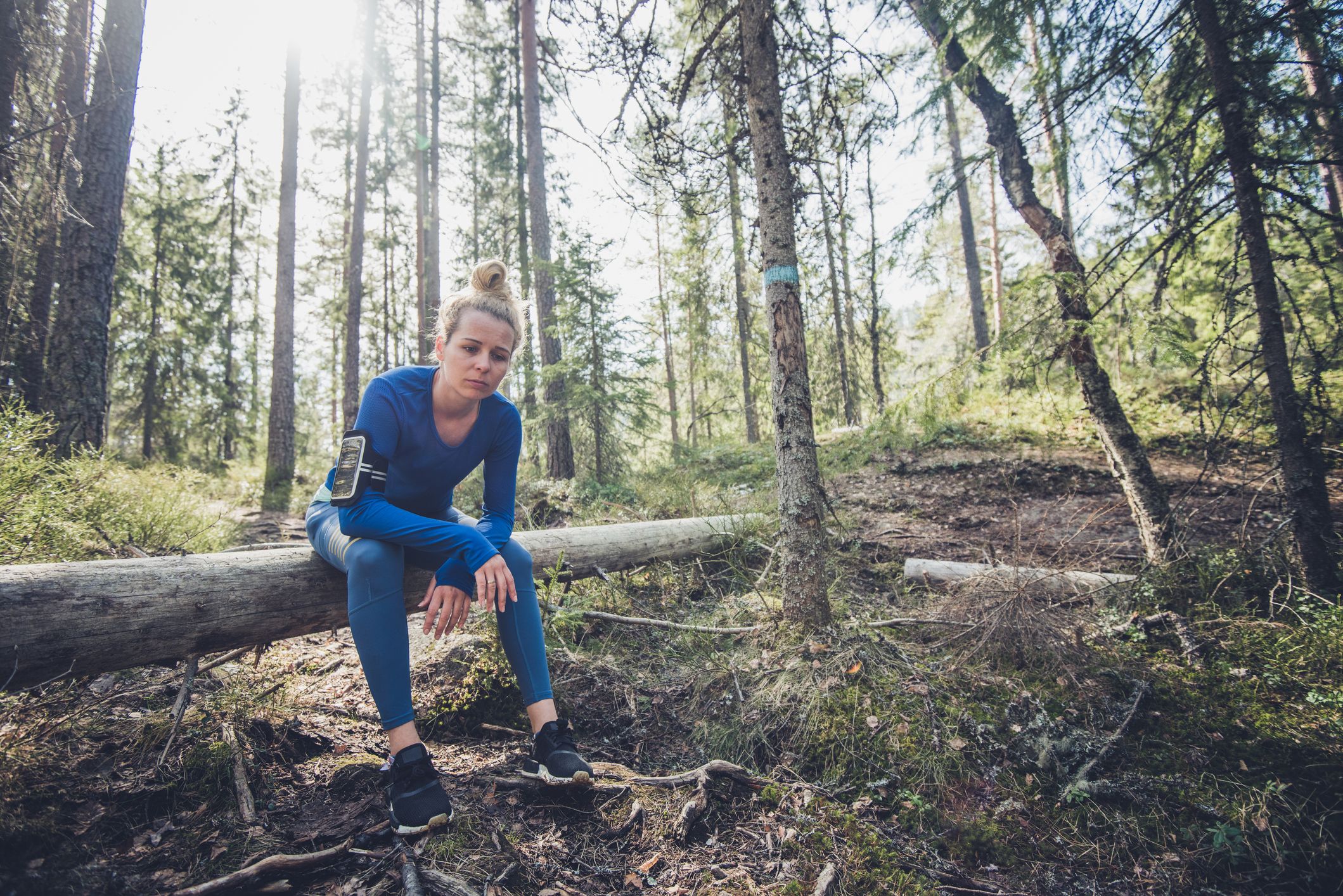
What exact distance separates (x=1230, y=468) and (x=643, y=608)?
295 inches

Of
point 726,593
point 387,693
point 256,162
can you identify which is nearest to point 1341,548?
point 726,593

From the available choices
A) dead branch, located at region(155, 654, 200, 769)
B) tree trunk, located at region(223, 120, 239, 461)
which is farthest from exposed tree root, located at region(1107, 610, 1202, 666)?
tree trunk, located at region(223, 120, 239, 461)

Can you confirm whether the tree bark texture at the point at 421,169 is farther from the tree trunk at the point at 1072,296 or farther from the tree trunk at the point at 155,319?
the tree trunk at the point at 1072,296

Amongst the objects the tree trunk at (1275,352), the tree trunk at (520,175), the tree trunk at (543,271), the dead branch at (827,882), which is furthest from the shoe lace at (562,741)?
the tree trunk at (520,175)

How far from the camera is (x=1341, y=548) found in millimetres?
3129

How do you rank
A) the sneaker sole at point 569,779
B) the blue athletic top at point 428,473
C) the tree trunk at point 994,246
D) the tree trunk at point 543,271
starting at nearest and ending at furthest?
the sneaker sole at point 569,779
the blue athletic top at point 428,473
the tree trunk at point 543,271
the tree trunk at point 994,246

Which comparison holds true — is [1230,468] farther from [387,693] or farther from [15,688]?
A: [15,688]

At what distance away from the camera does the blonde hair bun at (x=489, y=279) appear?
2.56m

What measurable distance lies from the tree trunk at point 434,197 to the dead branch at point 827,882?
13958 mm

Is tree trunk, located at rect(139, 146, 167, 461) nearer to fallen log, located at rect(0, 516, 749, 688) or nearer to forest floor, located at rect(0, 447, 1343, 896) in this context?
forest floor, located at rect(0, 447, 1343, 896)

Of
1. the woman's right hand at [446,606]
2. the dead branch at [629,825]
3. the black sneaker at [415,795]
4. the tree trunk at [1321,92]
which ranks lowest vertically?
the dead branch at [629,825]

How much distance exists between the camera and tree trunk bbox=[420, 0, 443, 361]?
13.9 m

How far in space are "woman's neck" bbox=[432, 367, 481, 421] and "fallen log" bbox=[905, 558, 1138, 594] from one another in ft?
10.5

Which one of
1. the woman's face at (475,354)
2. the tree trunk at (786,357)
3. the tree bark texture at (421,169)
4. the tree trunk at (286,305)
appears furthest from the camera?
the tree bark texture at (421,169)
